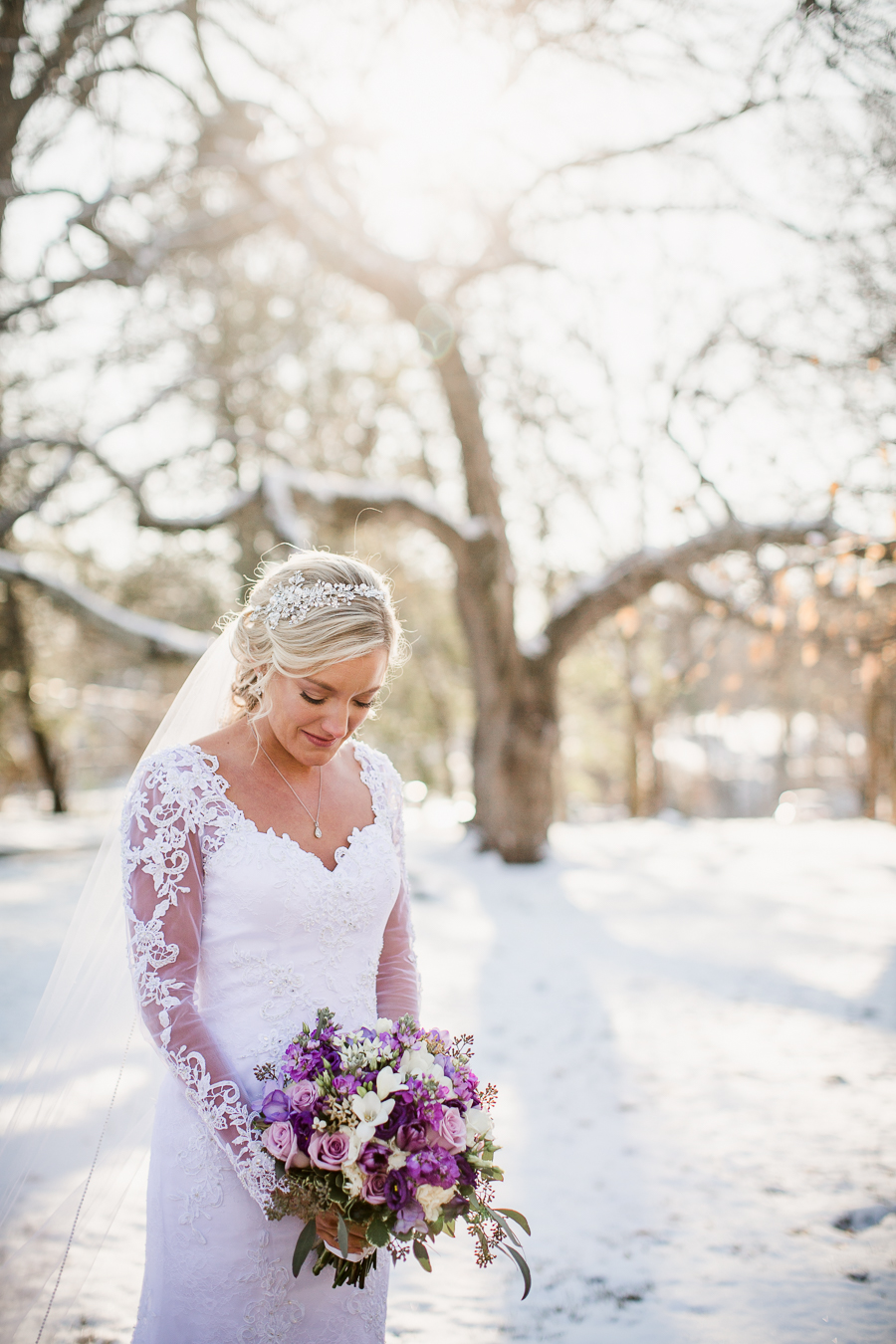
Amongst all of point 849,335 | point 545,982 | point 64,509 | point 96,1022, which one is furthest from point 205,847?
point 64,509

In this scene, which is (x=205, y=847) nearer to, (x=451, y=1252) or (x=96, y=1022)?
(x=96, y=1022)

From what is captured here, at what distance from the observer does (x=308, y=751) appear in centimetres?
206

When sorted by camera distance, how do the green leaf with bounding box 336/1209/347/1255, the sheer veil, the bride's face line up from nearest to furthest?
the green leaf with bounding box 336/1209/347/1255 < the bride's face < the sheer veil

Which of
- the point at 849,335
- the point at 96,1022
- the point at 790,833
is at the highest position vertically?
the point at 849,335

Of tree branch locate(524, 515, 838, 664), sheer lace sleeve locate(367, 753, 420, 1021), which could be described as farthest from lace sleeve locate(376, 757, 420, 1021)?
tree branch locate(524, 515, 838, 664)

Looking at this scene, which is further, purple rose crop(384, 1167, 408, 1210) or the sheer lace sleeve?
the sheer lace sleeve

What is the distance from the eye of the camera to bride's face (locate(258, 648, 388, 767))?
2004 millimetres

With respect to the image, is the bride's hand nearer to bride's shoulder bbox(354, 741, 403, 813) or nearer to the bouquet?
the bouquet

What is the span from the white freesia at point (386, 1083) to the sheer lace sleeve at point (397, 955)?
546 millimetres

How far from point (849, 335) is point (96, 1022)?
619 centimetres

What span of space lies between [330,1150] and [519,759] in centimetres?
826

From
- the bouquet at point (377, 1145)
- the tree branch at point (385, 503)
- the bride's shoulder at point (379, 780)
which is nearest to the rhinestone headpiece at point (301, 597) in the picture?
the bride's shoulder at point (379, 780)

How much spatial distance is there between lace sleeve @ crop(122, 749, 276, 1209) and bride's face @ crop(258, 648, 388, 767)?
0.30 m

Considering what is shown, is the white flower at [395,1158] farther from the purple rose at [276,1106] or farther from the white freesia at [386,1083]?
the purple rose at [276,1106]
